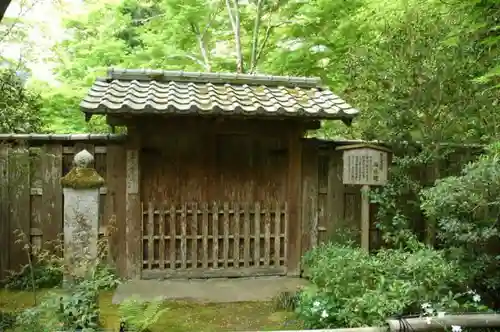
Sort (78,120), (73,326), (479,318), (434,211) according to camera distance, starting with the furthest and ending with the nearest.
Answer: (78,120) → (434,211) → (479,318) → (73,326)

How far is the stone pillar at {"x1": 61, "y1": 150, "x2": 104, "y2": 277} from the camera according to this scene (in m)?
5.52

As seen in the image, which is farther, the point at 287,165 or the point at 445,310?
the point at 287,165

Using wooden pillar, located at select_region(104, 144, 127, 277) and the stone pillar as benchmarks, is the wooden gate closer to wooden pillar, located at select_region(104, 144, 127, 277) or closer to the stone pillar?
wooden pillar, located at select_region(104, 144, 127, 277)

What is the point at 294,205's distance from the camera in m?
8.33

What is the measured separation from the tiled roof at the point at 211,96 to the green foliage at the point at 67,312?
273 centimetres

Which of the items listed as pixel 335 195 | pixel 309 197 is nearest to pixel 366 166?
pixel 335 195

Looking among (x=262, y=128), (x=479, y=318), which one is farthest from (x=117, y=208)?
(x=479, y=318)

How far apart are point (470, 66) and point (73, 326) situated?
6892 mm

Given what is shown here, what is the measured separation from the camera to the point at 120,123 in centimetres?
781

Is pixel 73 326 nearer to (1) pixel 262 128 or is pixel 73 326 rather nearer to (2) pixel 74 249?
(2) pixel 74 249

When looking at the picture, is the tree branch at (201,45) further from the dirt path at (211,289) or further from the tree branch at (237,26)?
the dirt path at (211,289)

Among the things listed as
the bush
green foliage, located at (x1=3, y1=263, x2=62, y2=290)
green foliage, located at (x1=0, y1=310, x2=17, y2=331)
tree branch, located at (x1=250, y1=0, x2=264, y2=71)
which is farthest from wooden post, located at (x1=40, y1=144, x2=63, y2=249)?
tree branch, located at (x1=250, y1=0, x2=264, y2=71)

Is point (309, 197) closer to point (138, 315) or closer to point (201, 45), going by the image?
point (138, 315)

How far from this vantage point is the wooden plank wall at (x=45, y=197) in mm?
7582
